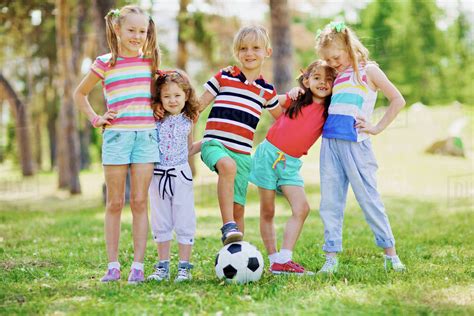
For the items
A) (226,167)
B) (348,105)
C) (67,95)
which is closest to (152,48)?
(226,167)

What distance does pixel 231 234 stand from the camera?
15.9ft

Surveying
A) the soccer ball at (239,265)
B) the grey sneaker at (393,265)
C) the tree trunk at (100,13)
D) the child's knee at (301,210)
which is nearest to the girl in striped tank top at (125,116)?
the soccer ball at (239,265)

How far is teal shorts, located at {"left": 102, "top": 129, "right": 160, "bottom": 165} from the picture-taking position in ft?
15.7

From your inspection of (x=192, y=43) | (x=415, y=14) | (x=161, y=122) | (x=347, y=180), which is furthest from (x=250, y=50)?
(x=415, y=14)

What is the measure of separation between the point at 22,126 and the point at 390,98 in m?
19.7

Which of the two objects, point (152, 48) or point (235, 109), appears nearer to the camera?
point (152, 48)

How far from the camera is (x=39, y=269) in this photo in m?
5.61

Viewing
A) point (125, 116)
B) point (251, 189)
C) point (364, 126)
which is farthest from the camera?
point (251, 189)

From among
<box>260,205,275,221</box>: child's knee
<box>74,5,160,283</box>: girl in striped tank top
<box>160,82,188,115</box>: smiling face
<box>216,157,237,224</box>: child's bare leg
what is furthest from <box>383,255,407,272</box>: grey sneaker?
<box>160,82,188,115</box>: smiling face

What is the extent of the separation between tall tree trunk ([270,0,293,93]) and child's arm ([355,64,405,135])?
26.5ft

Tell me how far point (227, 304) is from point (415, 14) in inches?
1304

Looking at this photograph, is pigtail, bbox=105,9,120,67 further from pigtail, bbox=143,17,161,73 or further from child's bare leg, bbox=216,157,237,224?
child's bare leg, bbox=216,157,237,224

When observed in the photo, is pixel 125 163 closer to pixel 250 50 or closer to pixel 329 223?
pixel 250 50

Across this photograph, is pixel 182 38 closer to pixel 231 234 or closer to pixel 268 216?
pixel 268 216
